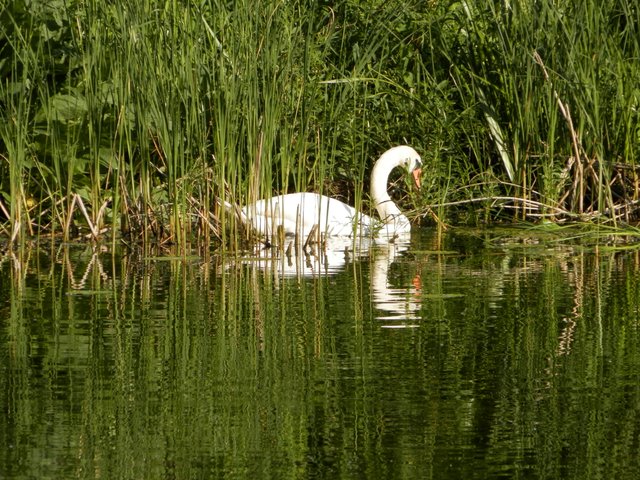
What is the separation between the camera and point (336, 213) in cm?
891

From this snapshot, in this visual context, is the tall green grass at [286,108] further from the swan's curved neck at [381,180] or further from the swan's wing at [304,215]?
the swan's curved neck at [381,180]

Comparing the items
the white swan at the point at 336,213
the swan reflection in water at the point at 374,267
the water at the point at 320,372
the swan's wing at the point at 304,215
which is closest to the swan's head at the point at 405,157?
the white swan at the point at 336,213

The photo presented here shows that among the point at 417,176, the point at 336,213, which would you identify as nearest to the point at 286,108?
the point at 336,213

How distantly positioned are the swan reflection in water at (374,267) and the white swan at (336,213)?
0.35 feet

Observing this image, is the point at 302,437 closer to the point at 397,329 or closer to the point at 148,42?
the point at 397,329

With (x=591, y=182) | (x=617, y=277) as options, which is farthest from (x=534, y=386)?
(x=591, y=182)

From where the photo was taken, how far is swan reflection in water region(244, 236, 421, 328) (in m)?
5.74

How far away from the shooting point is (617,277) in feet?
22.1

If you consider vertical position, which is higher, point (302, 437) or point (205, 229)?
point (205, 229)

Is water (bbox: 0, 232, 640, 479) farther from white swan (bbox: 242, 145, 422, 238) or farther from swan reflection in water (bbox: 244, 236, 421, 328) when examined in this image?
white swan (bbox: 242, 145, 422, 238)

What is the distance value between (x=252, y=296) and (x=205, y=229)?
180 cm

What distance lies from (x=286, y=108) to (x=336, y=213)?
114 centimetres

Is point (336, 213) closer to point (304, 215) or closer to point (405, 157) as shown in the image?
point (304, 215)

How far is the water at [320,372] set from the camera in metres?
3.51
